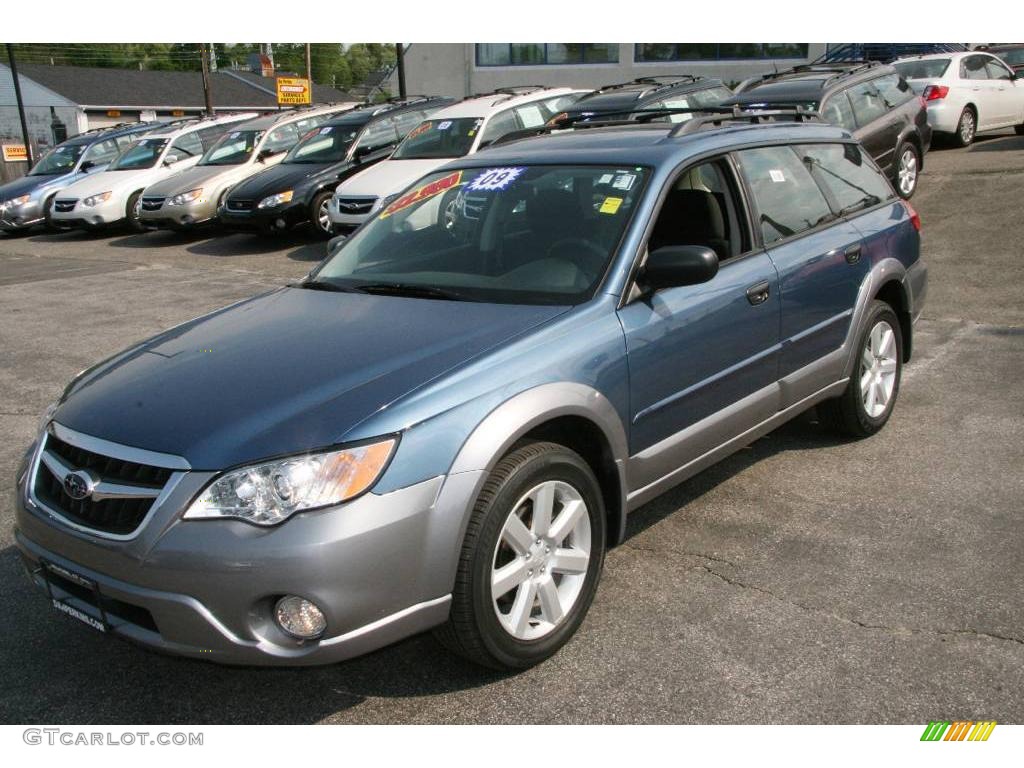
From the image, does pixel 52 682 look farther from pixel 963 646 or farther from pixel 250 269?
pixel 250 269

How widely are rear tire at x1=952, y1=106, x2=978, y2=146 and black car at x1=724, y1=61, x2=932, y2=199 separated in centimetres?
358

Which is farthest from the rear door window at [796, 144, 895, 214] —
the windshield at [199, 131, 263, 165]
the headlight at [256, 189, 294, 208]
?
the windshield at [199, 131, 263, 165]

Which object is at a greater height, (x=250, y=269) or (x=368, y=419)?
(x=368, y=419)

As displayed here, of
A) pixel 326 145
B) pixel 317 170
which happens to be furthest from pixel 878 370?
pixel 326 145

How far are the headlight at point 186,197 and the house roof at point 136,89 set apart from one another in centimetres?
4079

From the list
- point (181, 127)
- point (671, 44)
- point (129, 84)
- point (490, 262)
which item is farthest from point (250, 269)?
point (129, 84)

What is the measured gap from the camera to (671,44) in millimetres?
30219

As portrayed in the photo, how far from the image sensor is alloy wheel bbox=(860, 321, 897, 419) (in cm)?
523

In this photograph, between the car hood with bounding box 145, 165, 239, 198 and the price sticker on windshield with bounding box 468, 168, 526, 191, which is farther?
the car hood with bounding box 145, 165, 239, 198

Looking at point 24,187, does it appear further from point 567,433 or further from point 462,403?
point 462,403

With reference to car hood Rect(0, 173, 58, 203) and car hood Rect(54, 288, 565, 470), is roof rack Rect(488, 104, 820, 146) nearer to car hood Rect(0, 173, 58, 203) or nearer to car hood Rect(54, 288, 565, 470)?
car hood Rect(54, 288, 565, 470)

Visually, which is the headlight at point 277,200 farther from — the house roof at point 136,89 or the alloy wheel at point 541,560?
the house roof at point 136,89

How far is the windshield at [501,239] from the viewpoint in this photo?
3721 millimetres
